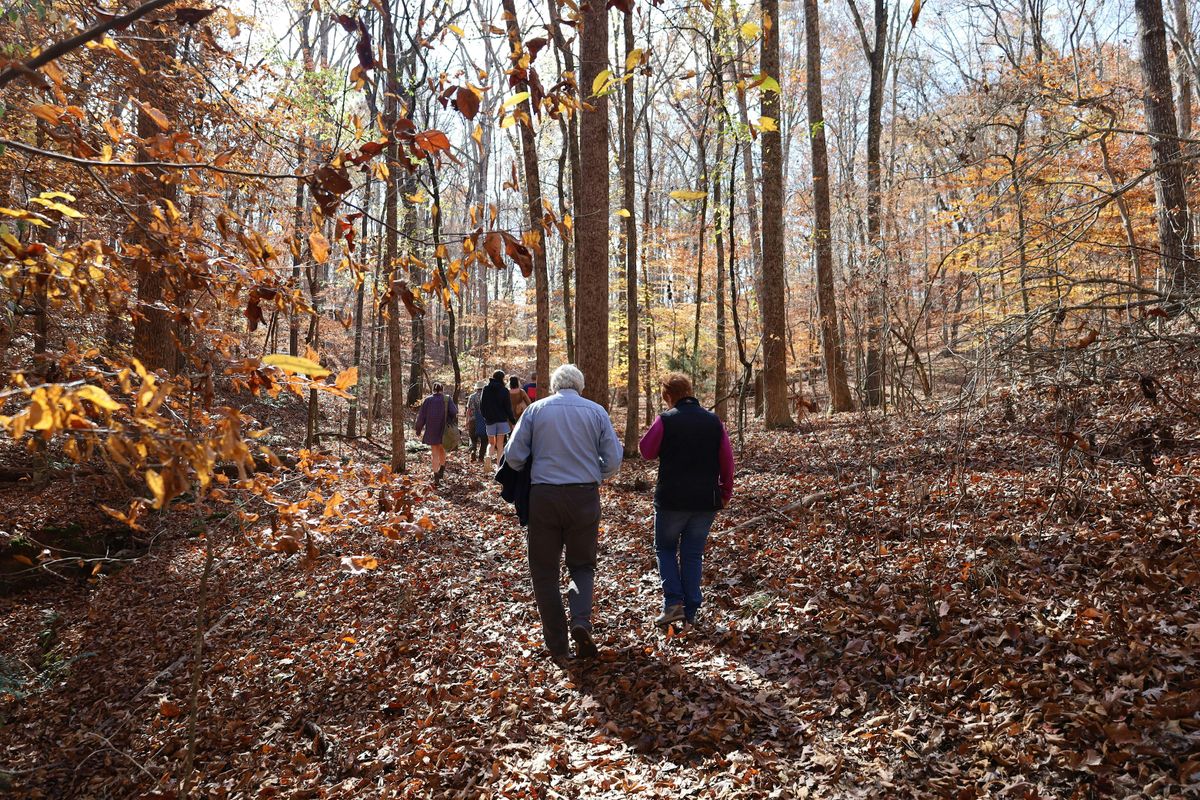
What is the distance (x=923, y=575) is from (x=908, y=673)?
4.09 ft

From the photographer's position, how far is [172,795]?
4750 mm

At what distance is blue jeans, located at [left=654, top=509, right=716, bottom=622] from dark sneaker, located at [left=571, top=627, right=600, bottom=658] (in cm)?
74

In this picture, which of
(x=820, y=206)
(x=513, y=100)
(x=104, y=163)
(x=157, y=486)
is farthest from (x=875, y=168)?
(x=157, y=486)

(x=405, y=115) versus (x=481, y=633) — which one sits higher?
(x=405, y=115)

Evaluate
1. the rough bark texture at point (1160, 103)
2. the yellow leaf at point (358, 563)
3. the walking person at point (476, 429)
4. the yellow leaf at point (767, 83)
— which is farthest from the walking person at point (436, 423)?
the rough bark texture at point (1160, 103)

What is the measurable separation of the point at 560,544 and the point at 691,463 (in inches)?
48.7

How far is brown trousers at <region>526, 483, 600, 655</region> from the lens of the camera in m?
4.95

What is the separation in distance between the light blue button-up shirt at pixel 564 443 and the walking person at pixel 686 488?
35cm

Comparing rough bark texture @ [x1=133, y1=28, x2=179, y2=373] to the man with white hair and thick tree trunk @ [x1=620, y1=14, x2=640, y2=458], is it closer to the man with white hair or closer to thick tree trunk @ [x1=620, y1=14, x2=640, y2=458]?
the man with white hair

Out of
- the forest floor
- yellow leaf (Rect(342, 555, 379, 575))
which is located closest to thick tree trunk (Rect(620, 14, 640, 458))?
the forest floor

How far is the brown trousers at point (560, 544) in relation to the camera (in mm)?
4953

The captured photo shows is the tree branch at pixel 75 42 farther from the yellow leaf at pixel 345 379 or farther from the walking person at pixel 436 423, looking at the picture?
the walking person at pixel 436 423

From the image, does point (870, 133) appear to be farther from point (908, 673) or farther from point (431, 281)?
→ point (431, 281)

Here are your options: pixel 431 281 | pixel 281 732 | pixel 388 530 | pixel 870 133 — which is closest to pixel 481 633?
pixel 281 732
